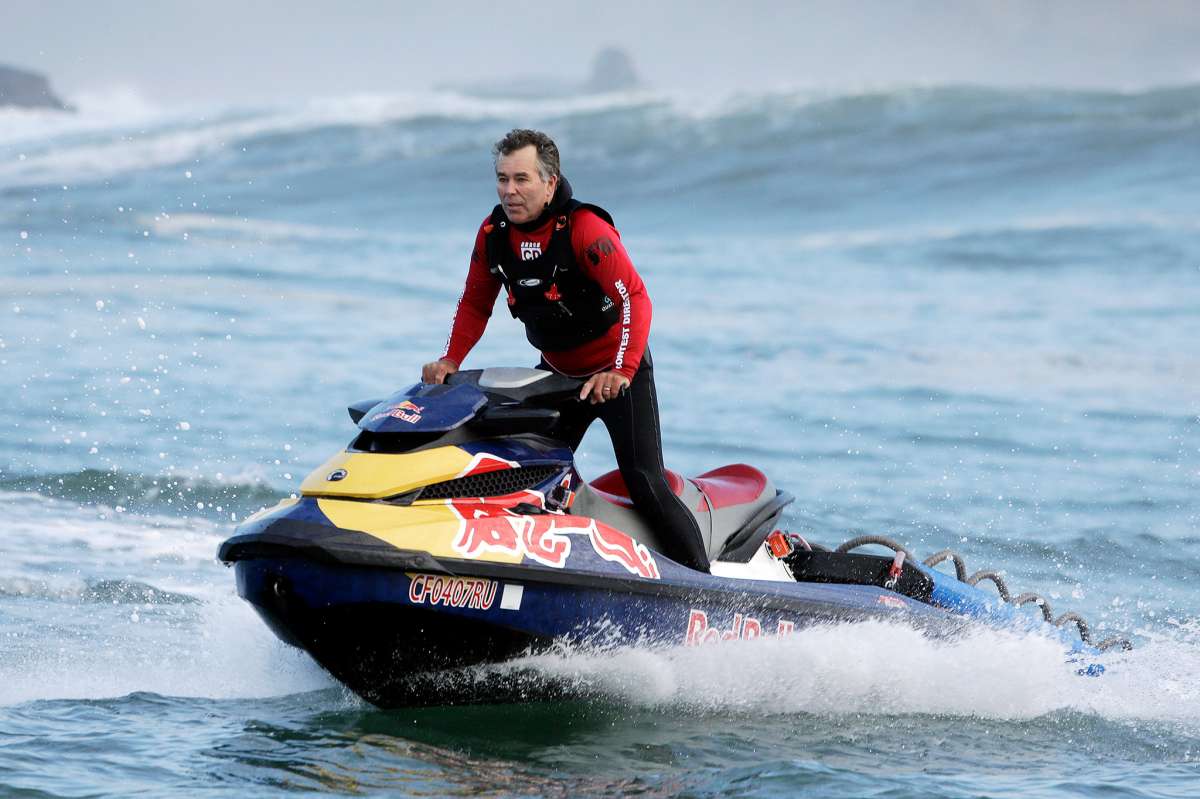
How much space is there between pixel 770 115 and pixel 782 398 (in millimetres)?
21290

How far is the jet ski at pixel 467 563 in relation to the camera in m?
4.68

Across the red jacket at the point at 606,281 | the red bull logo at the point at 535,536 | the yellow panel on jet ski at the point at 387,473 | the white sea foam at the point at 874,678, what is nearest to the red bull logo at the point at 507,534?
the red bull logo at the point at 535,536

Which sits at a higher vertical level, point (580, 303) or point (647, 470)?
point (580, 303)

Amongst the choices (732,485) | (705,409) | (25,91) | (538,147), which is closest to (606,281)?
(538,147)

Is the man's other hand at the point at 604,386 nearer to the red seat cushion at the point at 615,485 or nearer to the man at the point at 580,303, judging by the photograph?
the man at the point at 580,303

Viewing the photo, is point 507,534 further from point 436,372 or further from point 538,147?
point 538,147

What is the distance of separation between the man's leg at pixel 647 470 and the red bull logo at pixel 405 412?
713mm

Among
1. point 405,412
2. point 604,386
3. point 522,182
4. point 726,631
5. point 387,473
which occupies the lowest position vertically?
point 726,631

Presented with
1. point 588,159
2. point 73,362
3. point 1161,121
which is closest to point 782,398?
point 73,362

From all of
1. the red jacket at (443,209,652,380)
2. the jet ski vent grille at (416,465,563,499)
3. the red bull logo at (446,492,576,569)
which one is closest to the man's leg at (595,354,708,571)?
the red jacket at (443,209,652,380)

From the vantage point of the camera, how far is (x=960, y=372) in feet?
48.2

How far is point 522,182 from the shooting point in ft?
16.6

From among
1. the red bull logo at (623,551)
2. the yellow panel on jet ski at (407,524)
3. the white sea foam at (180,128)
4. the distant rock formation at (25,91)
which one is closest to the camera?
the yellow panel on jet ski at (407,524)

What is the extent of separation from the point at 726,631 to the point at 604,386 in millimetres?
958
